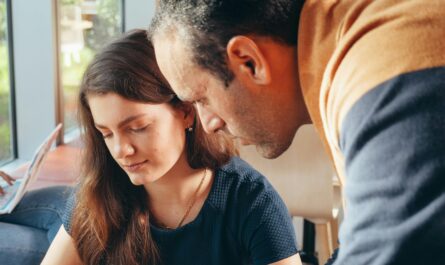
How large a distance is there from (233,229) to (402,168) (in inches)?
32.0

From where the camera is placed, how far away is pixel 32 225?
174cm

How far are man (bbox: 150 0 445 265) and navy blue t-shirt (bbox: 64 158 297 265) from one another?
51 cm

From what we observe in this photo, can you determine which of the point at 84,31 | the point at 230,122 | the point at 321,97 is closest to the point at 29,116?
the point at 84,31

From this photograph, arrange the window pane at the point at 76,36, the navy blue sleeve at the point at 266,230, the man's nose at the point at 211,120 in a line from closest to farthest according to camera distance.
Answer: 1. the man's nose at the point at 211,120
2. the navy blue sleeve at the point at 266,230
3. the window pane at the point at 76,36

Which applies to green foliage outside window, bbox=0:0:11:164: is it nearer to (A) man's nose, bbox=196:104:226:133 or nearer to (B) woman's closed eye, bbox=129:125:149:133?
(B) woman's closed eye, bbox=129:125:149:133

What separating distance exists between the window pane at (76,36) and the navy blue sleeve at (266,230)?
1399mm

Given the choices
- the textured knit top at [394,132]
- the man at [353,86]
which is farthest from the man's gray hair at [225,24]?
the textured knit top at [394,132]

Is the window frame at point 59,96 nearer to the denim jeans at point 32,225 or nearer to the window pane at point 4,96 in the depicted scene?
the window pane at point 4,96

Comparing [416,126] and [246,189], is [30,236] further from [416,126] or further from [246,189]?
[416,126]

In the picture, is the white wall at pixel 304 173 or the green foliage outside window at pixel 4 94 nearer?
the white wall at pixel 304 173

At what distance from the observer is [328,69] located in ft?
2.11

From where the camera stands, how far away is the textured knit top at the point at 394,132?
1.79 feet

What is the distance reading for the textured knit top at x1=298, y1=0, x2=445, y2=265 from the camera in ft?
1.79

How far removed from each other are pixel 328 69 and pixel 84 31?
2371mm
